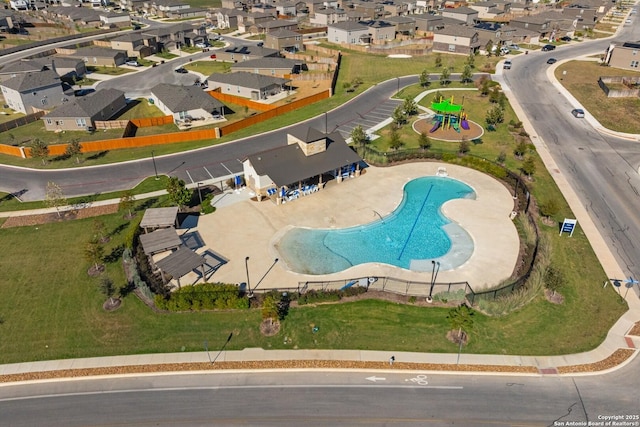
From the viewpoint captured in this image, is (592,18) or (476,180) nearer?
(476,180)

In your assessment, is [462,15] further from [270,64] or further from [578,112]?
[578,112]

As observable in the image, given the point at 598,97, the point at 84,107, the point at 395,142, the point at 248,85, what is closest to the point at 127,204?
the point at 84,107

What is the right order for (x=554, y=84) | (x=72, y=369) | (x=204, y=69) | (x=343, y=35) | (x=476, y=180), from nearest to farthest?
(x=72, y=369)
(x=476, y=180)
(x=554, y=84)
(x=204, y=69)
(x=343, y=35)

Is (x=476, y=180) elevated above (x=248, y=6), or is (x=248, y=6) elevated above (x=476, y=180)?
(x=248, y=6)

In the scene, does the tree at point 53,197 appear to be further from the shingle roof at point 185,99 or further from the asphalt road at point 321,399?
the shingle roof at point 185,99

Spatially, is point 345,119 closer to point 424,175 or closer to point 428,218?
point 424,175

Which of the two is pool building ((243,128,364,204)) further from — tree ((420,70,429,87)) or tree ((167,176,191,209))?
tree ((420,70,429,87))

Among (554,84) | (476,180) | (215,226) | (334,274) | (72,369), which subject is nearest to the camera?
(72,369)

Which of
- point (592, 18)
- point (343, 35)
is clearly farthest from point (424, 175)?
point (592, 18)
